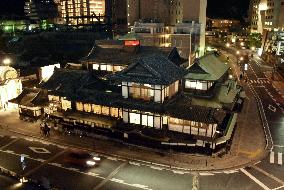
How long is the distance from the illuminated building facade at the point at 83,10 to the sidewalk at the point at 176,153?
482 ft

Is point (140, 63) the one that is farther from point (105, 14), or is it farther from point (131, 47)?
point (105, 14)

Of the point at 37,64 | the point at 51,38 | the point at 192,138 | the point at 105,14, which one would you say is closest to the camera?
the point at 192,138

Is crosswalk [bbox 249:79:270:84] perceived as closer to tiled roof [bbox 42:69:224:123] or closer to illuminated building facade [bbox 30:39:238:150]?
illuminated building facade [bbox 30:39:238:150]

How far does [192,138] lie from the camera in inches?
1464

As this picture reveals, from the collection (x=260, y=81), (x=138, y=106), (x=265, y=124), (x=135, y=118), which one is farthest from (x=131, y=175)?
(x=260, y=81)

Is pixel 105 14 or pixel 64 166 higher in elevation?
pixel 105 14

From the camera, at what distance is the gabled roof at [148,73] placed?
3760 centimetres

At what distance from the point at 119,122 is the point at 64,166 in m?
10.00

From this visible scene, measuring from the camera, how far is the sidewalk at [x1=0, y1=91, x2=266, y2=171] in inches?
1399

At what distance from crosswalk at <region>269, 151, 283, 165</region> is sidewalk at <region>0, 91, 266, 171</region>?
1.11 metres

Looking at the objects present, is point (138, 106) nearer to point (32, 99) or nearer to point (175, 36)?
point (32, 99)

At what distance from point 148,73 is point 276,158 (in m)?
20.1

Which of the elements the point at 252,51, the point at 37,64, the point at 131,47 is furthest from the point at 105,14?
the point at 131,47

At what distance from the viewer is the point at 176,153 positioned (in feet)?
124
